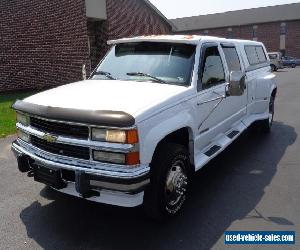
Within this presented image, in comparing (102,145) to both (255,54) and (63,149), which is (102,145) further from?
(255,54)

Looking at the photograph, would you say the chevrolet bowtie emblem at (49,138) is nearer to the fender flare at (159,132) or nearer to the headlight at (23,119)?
the headlight at (23,119)

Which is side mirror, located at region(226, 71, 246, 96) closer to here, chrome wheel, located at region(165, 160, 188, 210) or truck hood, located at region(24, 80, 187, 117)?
truck hood, located at region(24, 80, 187, 117)

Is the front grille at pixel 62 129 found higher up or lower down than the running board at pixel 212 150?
higher up

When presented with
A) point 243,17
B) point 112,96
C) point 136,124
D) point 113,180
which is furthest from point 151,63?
point 243,17

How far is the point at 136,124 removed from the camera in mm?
3486

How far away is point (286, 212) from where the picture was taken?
14.4ft

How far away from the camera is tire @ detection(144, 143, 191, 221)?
3.88m

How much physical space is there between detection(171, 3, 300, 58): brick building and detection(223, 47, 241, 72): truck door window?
57.8 m

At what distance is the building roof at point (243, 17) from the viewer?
2407 inches

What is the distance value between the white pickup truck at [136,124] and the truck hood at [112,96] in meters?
0.01

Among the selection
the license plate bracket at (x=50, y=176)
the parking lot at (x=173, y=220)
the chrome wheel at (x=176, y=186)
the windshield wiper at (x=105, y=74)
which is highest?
the windshield wiper at (x=105, y=74)

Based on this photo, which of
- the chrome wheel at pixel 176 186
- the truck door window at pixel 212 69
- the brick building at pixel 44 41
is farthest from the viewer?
the brick building at pixel 44 41

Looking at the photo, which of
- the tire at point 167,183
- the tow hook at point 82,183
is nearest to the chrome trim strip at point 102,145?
the tow hook at point 82,183

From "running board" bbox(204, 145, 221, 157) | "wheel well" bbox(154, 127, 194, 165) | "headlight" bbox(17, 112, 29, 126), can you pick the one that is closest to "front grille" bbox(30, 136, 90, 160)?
"headlight" bbox(17, 112, 29, 126)
